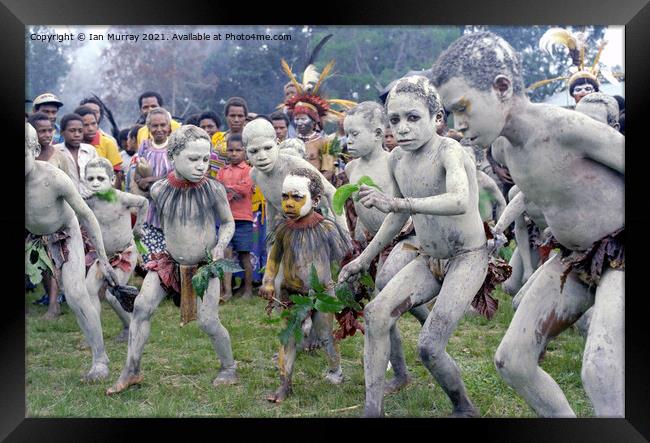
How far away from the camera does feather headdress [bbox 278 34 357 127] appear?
21.5 feet

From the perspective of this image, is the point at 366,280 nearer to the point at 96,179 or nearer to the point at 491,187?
the point at 491,187

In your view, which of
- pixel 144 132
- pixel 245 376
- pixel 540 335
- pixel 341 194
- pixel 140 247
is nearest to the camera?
pixel 540 335

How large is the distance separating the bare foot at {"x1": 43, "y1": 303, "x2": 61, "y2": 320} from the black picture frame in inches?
92.3

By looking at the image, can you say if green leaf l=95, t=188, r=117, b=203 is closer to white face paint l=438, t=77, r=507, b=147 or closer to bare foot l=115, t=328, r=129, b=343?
bare foot l=115, t=328, r=129, b=343

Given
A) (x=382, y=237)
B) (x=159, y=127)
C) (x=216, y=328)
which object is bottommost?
(x=216, y=328)

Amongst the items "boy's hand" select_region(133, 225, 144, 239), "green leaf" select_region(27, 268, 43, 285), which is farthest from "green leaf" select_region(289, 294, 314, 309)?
"green leaf" select_region(27, 268, 43, 285)

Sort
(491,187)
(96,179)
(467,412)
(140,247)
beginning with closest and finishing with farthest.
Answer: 1. (467,412)
2. (491,187)
3. (96,179)
4. (140,247)

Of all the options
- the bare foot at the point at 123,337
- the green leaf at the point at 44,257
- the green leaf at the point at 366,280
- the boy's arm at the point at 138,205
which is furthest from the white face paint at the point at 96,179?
the green leaf at the point at 366,280

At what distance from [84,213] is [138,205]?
0.91 metres

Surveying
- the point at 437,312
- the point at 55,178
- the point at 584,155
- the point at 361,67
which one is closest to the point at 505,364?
the point at 437,312

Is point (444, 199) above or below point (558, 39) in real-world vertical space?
below

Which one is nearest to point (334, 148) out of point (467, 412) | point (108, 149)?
point (108, 149)

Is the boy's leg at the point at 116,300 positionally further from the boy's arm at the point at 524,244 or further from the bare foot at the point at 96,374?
the boy's arm at the point at 524,244

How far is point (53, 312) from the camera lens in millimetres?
6770
